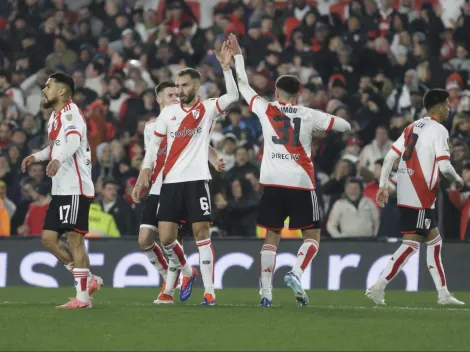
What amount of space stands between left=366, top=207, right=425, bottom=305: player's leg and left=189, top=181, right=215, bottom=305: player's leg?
200 centimetres

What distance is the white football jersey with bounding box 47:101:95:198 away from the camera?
1059cm

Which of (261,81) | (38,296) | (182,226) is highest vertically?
(261,81)

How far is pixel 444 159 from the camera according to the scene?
12.0 metres

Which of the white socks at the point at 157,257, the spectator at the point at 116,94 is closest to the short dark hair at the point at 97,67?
the spectator at the point at 116,94

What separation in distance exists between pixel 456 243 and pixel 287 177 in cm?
509

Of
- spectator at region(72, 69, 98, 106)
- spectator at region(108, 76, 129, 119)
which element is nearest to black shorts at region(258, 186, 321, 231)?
spectator at region(108, 76, 129, 119)

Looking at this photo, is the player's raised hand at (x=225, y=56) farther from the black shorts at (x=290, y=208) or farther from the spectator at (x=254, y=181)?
the spectator at (x=254, y=181)

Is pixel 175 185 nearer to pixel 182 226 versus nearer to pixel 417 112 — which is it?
pixel 182 226

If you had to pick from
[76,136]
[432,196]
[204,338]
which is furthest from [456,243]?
[204,338]

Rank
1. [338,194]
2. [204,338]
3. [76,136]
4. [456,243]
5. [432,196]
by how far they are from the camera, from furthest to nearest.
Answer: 1. [338,194]
2. [456,243]
3. [432,196]
4. [76,136]
5. [204,338]

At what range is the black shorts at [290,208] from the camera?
11273mm

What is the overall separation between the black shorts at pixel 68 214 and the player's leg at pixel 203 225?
105 centimetres

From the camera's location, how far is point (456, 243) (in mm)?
15625

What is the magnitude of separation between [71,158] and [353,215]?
21.4ft
